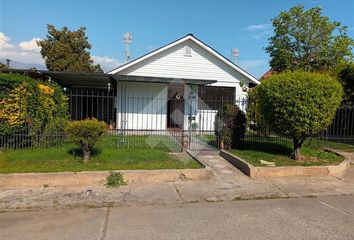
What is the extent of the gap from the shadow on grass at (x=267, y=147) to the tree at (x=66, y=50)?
21.7 metres

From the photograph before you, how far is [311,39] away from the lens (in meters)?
20.8

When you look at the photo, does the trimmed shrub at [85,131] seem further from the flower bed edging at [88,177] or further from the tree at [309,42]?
the tree at [309,42]

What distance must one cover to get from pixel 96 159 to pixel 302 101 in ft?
18.1

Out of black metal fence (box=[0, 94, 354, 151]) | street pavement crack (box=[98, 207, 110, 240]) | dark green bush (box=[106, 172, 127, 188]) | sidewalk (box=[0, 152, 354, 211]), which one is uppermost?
black metal fence (box=[0, 94, 354, 151])

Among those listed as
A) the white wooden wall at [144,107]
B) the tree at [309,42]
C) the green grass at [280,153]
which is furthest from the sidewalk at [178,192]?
the tree at [309,42]

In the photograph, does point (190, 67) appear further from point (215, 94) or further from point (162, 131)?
point (162, 131)

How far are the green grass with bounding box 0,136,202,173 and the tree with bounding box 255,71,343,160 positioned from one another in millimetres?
2664

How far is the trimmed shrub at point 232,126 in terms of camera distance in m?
9.90

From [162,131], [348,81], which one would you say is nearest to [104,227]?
[162,131]

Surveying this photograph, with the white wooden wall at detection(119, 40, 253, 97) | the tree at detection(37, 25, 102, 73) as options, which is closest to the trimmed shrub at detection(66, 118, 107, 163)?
the white wooden wall at detection(119, 40, 253, 97)

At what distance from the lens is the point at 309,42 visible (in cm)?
2089

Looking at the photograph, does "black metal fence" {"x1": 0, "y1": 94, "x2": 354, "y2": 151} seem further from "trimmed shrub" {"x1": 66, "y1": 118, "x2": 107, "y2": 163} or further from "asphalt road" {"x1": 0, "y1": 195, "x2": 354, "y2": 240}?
"asphalt road" {"x1": 0, "y1": 195, "x2": 354, "y2": 240}

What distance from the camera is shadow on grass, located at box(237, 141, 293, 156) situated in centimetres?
961

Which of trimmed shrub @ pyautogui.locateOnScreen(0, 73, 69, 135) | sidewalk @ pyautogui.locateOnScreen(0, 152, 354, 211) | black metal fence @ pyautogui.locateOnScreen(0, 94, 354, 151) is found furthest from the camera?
black metal fence @ pyautogui.locateOnScreen(0, 94, 354, 151)
